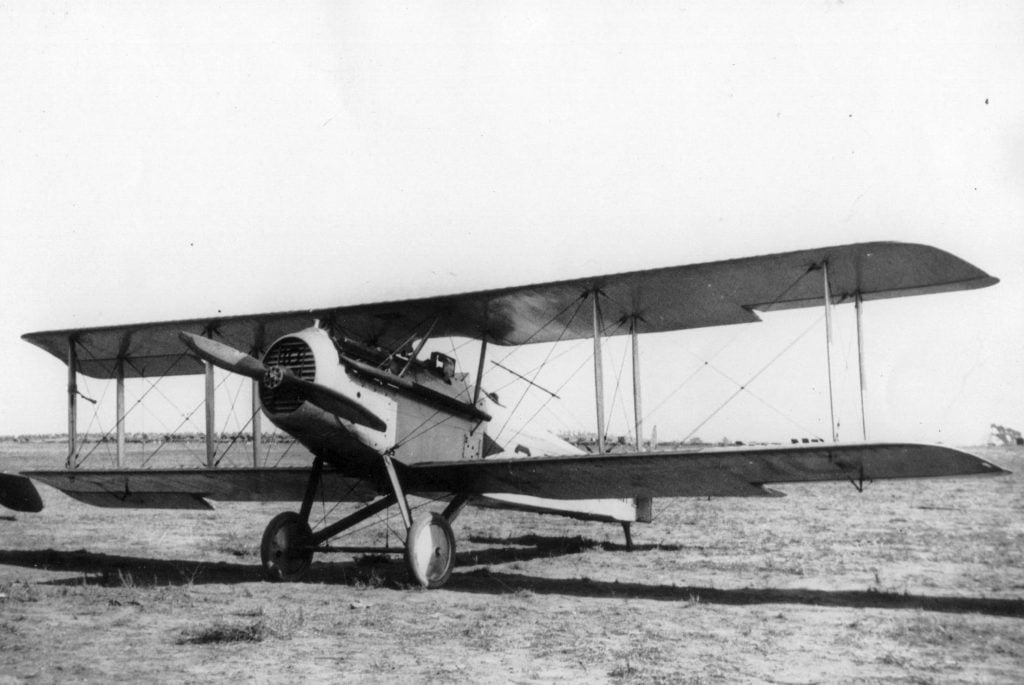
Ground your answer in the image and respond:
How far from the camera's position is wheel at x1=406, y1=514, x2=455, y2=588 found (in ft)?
27.5

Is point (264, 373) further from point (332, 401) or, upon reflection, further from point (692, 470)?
point (692, 470)

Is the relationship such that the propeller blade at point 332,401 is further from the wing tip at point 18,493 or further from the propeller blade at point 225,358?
the wing tip at point 18,493

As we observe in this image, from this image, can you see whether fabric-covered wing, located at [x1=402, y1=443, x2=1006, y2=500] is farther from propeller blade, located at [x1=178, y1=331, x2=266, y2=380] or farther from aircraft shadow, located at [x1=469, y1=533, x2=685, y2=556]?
aircraft shadow, located at [x1=469, y1=533, x2=685, y2=556]

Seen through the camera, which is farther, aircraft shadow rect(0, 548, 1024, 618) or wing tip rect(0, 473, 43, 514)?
wing tip rect(0, 473, 43, 514)

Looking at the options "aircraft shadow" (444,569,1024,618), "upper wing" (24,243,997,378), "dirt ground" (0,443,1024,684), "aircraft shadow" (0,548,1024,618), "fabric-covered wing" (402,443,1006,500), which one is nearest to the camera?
"dirt ground" (0,443,1024,684)

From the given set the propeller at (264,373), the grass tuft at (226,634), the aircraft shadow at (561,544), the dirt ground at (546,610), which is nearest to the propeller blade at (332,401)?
the propeller at (264,373)

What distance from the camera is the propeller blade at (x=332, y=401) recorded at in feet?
26.3

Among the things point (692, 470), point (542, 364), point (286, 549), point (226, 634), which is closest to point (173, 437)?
point (286, 549)

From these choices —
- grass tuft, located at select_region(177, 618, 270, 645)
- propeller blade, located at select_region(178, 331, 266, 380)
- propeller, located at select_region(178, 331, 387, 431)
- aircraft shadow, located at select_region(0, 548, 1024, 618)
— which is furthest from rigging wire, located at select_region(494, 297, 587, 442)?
grass tuft, located at select_region(177, 618, 270, 645)

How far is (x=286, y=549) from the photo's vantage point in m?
9.16

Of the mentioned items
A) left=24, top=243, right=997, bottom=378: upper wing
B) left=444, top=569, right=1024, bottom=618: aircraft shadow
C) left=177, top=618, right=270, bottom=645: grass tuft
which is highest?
left=24, top=243, right=997, bottom=378: upper wing

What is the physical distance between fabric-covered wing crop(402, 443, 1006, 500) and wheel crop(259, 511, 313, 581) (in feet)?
4.48

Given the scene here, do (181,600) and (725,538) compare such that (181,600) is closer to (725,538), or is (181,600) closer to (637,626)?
(637,626)

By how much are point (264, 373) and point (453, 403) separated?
2.63 meters
